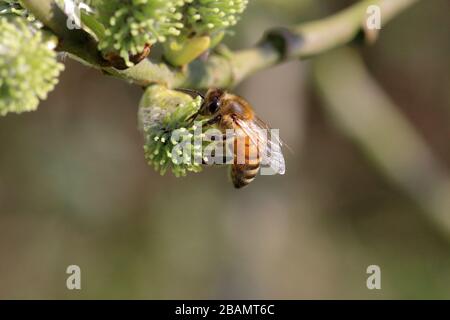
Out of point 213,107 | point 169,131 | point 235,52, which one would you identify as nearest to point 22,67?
point 169,131

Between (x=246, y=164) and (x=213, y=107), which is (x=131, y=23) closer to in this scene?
(x=213, y=107)

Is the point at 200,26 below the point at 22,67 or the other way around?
the other way around

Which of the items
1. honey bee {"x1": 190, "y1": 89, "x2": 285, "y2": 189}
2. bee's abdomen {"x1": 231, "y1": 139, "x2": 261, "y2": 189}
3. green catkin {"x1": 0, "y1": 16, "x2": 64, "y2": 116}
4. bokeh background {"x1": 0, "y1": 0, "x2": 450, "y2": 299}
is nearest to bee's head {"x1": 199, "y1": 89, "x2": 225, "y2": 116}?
honey bee {"x1": 190, "y1": 89, "x2": 285, "y2": 189}

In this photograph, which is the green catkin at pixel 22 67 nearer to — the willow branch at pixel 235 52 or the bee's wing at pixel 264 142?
the willow branch at pixel 235 52

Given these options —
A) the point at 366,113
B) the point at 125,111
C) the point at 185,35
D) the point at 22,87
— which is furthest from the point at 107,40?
the point at 125,111

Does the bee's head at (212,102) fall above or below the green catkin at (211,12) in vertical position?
A: below

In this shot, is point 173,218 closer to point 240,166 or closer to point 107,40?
point 240,166

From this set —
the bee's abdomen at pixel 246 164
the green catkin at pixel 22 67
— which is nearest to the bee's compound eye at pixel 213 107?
the bee's abdomen at pixel 246 164
